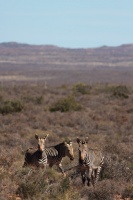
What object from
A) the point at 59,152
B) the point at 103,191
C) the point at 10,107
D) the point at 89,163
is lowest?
the point at 10,107

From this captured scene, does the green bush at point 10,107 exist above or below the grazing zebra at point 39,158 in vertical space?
below

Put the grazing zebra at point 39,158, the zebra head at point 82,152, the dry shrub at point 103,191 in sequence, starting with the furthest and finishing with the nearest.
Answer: the grazing zebra at point 39,158 < the zebra head at point 82,152 < the dry shrub at point 103,191

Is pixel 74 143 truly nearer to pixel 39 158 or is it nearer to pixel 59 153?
pixel 59 153

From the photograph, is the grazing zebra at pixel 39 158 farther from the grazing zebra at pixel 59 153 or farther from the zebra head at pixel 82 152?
the zebra head at pixel 82 152

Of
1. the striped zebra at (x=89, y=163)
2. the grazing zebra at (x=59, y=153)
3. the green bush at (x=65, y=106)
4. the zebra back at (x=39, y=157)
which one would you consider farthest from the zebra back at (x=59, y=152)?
the green bush at (x=65, y=106)

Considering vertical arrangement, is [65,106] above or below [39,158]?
below

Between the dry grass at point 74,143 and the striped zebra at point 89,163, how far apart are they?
248mm

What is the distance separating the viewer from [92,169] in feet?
42.0

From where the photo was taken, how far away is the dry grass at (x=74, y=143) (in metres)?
11.4

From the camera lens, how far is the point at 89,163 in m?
12.6

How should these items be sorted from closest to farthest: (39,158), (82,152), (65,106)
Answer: (82,152) < (39,158) < (65,106)

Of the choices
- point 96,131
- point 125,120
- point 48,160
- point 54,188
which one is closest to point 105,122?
point 125,120

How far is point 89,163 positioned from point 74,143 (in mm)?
8764

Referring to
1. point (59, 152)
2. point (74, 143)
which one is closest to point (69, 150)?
point (59, 152)
